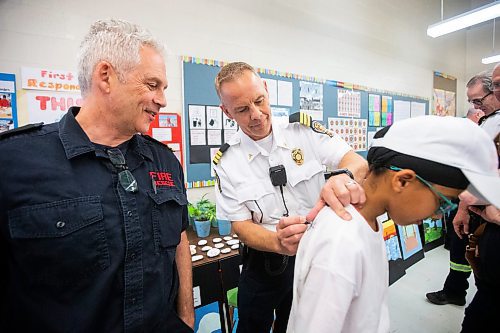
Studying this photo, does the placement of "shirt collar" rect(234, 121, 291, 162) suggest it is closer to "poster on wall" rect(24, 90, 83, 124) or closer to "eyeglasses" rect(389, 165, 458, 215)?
"eyeglasses" rect(389, 165, 458, 215)

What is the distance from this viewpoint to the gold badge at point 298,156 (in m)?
1.44

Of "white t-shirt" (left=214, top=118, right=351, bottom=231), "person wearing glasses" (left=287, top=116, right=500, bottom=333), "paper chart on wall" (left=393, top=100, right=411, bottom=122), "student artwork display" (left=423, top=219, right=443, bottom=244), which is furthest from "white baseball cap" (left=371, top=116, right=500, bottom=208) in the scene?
"paper chart on wall" (left=393, top=100, right=411, bottom=122)

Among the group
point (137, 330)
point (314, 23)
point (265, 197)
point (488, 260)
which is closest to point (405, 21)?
point (314, 23)

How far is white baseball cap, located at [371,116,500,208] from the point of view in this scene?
75 cm

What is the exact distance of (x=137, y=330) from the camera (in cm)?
90

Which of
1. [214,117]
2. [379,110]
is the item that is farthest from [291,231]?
[379,110]

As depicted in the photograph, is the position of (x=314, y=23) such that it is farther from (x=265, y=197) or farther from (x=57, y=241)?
(x=57, y=241)

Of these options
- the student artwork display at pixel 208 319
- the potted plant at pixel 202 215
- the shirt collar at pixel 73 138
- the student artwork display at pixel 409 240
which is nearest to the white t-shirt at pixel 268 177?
the shirt collar at pixel 73 138

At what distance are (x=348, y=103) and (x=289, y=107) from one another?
111 cm

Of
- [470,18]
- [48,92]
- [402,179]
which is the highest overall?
[470,18]

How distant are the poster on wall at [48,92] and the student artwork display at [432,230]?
182 inches

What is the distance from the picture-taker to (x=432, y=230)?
4312 mm

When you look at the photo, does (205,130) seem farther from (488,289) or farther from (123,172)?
(488,289)

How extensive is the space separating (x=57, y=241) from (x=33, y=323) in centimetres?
24
